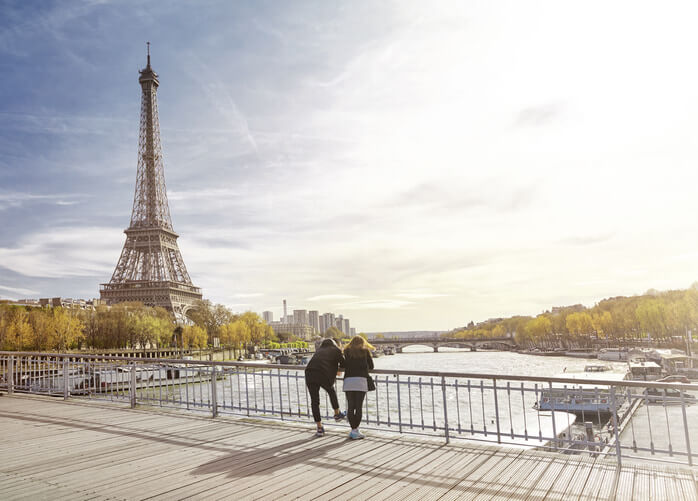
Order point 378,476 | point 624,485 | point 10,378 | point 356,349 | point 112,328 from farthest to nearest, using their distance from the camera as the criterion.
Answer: point 112,328, point 10,378, point 356,349, point 378,476, point 624,485

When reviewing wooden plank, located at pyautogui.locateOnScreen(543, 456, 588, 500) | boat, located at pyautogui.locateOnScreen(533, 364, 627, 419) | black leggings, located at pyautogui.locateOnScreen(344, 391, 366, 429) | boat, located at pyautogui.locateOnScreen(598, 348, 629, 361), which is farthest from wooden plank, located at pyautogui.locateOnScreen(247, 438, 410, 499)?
boat, located at pyautogui.locateOnScreen(598, 348, 629, 361)

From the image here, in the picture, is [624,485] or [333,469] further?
[333,469]

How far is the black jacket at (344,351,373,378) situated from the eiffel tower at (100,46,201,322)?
3589 inches

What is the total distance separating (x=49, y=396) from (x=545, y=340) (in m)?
145

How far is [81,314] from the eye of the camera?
82.1 meters

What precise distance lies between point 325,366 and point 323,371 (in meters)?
0.09

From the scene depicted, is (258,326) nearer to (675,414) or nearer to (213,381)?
(675,414)

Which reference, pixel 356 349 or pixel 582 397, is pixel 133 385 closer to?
pixel 356 349

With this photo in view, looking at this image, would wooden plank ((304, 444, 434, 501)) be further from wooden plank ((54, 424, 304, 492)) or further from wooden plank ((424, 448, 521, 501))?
wooden plank ((54, 424, 304, 492))

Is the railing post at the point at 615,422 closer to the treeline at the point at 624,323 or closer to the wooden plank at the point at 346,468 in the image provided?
the wooden plank at the point at 346,468

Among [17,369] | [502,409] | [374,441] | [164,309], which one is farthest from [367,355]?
[164,309]

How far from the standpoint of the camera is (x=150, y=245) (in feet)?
307

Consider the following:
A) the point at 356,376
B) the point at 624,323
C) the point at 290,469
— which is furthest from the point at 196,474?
the point at 624,323

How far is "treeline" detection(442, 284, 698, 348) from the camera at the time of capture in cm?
8181
